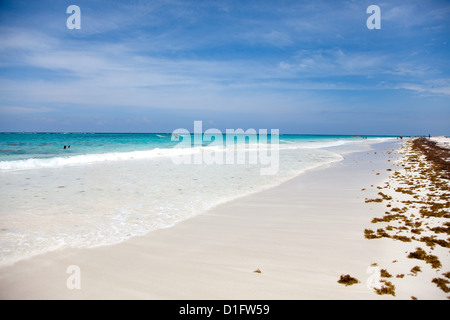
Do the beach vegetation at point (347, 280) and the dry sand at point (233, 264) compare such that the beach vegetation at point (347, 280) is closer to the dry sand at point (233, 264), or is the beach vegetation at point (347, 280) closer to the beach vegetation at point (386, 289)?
the dry sand at point (233, 264)

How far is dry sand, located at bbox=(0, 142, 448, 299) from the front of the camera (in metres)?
3.25

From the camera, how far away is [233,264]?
157 inches

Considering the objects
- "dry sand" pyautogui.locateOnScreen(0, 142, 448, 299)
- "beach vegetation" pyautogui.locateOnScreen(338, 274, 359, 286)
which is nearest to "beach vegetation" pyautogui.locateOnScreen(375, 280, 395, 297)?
"dry sand" pyautogui.locateOnScreen(0, 142, 448, 299)

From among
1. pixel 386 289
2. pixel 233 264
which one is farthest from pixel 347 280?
pixel 233 264

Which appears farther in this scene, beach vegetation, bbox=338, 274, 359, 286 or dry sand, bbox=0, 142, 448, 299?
beach vegetation, bbox=338, 274, 359, 286

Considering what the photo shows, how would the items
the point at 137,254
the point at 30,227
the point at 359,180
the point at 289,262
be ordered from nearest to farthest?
the point at 289,262 → the point at 137,254 → the point at 30,227 → the point at 359,180

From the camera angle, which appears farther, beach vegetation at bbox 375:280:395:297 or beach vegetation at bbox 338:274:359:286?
beach vegetation at bbox 338:274:359:286

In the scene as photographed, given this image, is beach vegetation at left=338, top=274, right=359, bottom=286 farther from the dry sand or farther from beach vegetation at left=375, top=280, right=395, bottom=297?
beach vegetation at left=375, top=280, right=395, bottom=297

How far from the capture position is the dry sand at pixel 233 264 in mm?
3248

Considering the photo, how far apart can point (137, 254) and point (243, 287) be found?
193 centimetres

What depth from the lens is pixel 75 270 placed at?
12.4 ft
